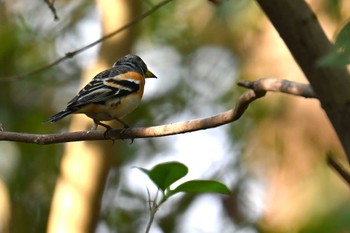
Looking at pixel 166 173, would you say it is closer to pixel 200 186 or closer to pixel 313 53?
pixel 200 186

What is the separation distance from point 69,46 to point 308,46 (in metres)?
6.39

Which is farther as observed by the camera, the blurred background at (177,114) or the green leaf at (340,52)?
the blurred background at (177,114)

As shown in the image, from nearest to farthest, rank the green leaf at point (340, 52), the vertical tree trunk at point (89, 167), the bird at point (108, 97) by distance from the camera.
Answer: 1. the green leaf at point (340, 52)
2. the bird at point (108, 97)
3. the vertical tree trunk at point (89, 167)

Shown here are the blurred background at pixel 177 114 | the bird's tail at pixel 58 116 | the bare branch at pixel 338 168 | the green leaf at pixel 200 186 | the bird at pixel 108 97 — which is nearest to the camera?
the bare branch at pixel 338 168

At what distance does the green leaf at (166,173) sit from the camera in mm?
2402

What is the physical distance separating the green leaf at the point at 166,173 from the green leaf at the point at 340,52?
4.65ft

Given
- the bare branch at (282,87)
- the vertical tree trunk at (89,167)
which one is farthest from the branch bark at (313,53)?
the vertical tree trunk at (89,167)

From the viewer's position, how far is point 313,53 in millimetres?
1311

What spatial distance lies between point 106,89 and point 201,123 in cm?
171

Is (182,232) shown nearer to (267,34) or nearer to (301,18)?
(267,34)

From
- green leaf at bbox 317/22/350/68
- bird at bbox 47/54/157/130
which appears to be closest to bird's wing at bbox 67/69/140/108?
bird at bbox 47/54/157/130

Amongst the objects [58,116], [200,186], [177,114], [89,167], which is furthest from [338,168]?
[177,114]

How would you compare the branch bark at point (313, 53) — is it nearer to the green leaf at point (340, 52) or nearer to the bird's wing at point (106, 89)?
the green leaf at point (340, 52)

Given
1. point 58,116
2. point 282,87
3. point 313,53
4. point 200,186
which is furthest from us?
point 58,116
